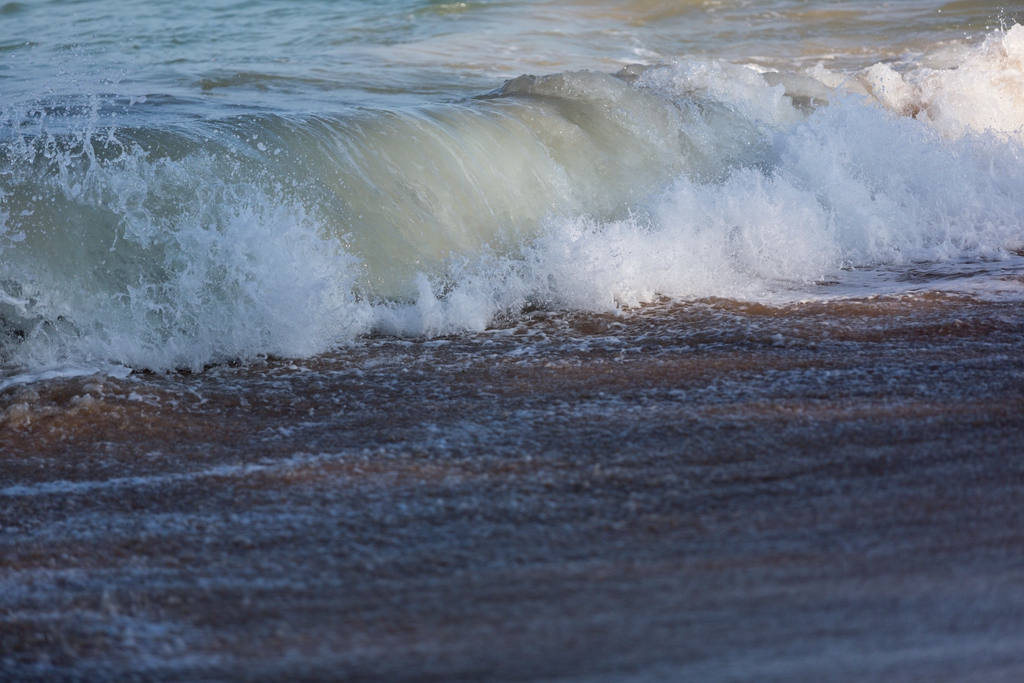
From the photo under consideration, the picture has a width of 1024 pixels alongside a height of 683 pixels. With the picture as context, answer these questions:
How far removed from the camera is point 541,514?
8.23 feet

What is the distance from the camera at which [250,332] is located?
13.0 feet

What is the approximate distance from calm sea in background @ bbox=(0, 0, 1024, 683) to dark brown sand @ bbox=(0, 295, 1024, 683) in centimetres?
1

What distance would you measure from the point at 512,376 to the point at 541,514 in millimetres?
1079

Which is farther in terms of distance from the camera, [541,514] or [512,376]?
[512,376]

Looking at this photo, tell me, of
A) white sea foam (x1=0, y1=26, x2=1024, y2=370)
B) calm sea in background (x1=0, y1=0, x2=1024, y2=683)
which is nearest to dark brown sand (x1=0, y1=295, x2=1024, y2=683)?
calm sea in background (x1=0, y1=0, x2=1024, y2=683)

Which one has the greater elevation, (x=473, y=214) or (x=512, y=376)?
(x=473, y=214)

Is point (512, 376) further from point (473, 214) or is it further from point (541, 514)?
point (473, 214)

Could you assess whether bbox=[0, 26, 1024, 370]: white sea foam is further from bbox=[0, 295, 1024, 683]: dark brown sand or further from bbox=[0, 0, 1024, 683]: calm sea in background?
bbox=[0, 295, 1024, 683]: dark brown sand

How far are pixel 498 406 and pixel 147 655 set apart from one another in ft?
4.90

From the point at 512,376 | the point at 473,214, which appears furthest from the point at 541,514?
the point at 473,214

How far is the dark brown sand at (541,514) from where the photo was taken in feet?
6.57

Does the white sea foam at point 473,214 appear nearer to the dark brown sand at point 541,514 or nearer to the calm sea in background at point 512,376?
the calm sea in background at point 512,376

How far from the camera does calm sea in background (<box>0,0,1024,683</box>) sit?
6.84 ft

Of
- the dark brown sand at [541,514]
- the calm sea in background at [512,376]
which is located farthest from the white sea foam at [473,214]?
the dark brown sand at [541,514]
